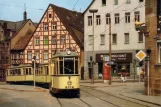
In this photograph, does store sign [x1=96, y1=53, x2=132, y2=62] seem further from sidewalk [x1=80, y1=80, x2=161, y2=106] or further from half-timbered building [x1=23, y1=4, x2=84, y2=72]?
sidewalk [x1=80, y1=80, x2=161, y2=106]

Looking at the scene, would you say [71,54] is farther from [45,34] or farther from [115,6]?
[45,34]

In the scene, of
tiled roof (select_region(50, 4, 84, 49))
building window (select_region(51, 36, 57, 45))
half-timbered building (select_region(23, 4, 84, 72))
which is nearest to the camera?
half-timbered building (select_region(23, 4, 84, 72))

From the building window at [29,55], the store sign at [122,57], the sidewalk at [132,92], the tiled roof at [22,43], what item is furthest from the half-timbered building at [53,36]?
the sidewalk at [132,92]

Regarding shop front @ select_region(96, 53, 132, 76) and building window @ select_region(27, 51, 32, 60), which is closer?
shop front @ select_region(96, 53, 132, 76)

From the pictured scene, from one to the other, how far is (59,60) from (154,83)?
6.40 m

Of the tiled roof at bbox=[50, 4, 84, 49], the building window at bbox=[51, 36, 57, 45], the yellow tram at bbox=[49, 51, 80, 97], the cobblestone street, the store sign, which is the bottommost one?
the cobblestone street

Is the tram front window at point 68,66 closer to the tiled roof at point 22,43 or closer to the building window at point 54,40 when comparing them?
the building window at point 54,40

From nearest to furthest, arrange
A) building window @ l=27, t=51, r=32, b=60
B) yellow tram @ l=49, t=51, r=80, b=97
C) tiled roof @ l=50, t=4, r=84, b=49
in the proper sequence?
yellow tram @ l=49, t=51, r=80, b=97 → tiled roof @ l=50, t=4, r=84, b=49 → building window @ l=27, t=51, r=32, b=60

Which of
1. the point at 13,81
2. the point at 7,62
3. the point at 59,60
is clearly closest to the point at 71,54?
the point at 59,60

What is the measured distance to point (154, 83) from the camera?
977 inches

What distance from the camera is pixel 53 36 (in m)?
65.9

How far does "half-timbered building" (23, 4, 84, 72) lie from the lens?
6391 centimetres

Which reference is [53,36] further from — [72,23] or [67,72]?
[67,72]

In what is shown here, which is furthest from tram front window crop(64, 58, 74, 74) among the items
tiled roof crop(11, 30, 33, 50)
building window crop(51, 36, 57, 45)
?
tiled roof crop(11, 30, 33, 50)
